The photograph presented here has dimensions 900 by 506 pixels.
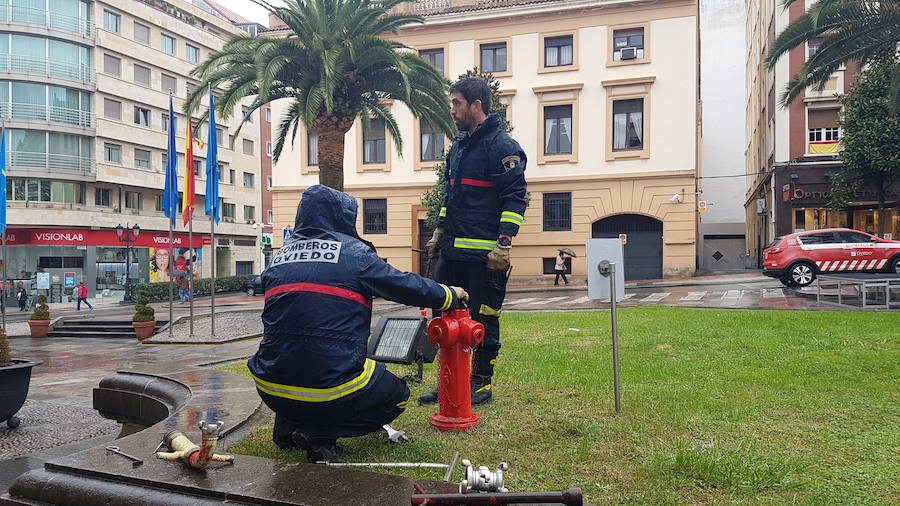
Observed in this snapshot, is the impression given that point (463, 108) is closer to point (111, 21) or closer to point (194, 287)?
point (194, 287)

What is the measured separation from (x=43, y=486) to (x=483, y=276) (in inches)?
110

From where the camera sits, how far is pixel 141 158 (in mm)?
41906

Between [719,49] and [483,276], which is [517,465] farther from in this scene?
[719,49]

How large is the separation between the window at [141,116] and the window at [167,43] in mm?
4712

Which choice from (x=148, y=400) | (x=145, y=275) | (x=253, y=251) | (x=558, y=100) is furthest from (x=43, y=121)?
(x=148, y=400)

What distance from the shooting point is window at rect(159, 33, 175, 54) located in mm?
43562

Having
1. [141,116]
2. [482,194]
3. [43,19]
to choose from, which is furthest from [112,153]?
[482,194]

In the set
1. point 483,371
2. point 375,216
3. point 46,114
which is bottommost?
point 483,371

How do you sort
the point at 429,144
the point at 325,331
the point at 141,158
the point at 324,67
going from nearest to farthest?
the point at 325,331, the point at 324,67, the point at 429,144, the point at 141,158

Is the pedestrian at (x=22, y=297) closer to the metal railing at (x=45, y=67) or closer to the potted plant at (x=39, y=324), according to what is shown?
the metal railing at (x=45, y=67)

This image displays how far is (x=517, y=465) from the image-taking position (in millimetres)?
3236

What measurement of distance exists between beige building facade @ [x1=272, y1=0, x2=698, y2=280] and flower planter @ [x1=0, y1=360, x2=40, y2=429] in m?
24.8

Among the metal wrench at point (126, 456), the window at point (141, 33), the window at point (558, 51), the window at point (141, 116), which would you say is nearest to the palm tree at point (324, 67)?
the metal wrench at point (126, 456)

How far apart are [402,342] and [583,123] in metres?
25.8
